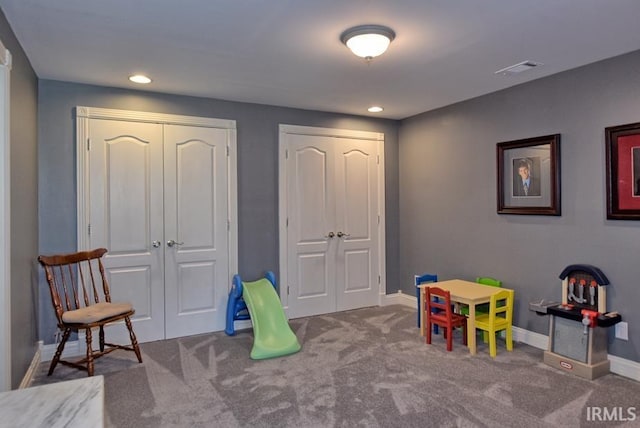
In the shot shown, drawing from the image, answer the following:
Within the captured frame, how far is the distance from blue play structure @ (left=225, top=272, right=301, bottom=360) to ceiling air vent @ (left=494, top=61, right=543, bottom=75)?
277cm

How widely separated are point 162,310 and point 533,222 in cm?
352

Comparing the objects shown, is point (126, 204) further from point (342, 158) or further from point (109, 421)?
point (342, 158)

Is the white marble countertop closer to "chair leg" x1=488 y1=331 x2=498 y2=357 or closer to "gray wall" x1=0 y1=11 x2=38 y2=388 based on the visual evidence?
"gray wall" x1=0 y1=11 x2=38 y2=388

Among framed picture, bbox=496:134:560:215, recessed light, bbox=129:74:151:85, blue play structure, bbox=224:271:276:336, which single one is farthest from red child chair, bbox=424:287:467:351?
recessed light, bbox=129:74:151:85

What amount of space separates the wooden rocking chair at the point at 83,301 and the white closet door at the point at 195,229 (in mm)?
599

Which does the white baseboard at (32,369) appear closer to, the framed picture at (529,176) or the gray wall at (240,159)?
the gray wall at (240,159)

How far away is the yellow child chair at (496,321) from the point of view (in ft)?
11.3

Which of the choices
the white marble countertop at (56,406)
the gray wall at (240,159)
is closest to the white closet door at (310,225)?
the gray wall at (240,159)

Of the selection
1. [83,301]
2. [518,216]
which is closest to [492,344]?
[518,216]

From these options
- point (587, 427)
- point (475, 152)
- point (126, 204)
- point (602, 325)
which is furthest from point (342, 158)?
point (587, 427)

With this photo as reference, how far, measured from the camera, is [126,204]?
150 inches

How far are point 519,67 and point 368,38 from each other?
1.47 metres

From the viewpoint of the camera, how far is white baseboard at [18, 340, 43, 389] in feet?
9.27

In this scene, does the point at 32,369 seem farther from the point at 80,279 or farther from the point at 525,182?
the point at 525,182
